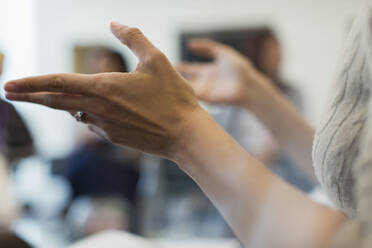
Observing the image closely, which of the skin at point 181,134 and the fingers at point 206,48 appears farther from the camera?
the fingers at point 206,48

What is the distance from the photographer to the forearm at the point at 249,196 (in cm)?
30

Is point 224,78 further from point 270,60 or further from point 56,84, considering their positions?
point 56,84

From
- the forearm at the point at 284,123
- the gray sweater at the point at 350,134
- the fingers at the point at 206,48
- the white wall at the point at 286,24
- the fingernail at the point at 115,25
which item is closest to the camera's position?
the gray sweater at the point at 350,134

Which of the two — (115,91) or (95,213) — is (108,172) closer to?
(95,213)

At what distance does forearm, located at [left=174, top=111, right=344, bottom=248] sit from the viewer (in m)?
0.30

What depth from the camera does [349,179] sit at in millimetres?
324

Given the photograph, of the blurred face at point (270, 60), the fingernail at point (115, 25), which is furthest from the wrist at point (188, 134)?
the blurred face at point (270, 60)

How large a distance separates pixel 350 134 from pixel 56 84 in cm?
23

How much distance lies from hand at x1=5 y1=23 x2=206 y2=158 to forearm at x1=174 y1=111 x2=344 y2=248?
0.02 meters

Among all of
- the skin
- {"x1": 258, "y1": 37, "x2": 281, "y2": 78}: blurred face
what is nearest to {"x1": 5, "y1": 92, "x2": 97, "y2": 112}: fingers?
the skin

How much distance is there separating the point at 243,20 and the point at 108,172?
1.30 metres

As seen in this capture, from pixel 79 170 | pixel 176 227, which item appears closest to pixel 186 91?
pixel 176 227

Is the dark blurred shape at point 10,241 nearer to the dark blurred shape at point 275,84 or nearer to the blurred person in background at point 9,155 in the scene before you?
the blurred person in background at point 9,155

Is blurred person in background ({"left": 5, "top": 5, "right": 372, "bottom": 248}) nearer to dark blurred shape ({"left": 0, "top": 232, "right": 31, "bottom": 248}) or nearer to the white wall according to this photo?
dark blurred shape ({"left": 0, "top": 232, "right": 31, "bottom": 248})
